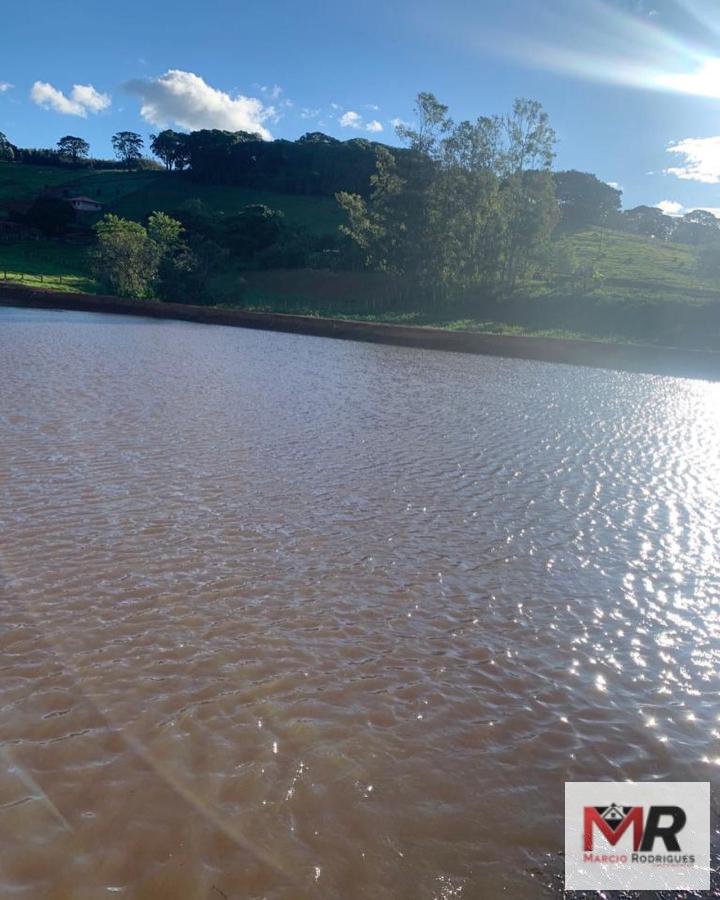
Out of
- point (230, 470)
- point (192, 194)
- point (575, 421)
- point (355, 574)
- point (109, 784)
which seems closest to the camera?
point (109, 784)

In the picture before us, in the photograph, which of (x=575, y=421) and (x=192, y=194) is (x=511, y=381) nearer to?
(x=575, y=421)

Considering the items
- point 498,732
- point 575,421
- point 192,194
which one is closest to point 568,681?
point 498,732

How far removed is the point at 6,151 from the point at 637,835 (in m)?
122

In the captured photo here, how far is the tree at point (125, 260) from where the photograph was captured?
3791cm

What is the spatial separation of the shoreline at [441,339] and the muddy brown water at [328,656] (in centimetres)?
1573

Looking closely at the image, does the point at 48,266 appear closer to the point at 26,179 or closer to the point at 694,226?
the point at 26,179

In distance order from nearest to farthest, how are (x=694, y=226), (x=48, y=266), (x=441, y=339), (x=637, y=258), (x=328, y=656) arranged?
1. (x=328, y=656)
2. (x=441, y=339)
3. (x=637, y=258)
4. (x=48, y=266)
5. (x=694, y=226)

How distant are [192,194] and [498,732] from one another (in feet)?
274

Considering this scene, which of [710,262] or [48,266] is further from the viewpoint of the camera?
[48,266]

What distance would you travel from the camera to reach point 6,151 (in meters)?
103

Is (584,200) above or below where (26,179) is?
below

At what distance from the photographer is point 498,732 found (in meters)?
3.20

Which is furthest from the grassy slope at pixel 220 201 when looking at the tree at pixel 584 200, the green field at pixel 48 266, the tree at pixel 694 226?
the tree at pixel 694 226

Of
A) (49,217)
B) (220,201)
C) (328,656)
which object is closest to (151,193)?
(220,201)
